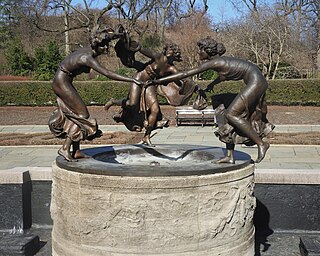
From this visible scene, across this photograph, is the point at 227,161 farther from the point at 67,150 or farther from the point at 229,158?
the point at 67,150

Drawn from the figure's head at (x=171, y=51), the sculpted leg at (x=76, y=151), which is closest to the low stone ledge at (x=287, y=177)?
the figure's head at (x=171, y=51)

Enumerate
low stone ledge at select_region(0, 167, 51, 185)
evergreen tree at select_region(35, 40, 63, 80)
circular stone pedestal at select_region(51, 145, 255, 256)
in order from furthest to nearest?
1. evergreen tree at select_region(35, 40, 63, 80)
2. low stone ledge at select_region(0, 167, 51, 185)
3. circular stone pedestal at select_region(51, 145, 255, 256)

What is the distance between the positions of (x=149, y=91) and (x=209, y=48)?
1479 millimetres

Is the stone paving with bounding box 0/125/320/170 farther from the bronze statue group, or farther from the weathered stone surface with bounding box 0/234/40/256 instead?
the weathered stone surface with bounding box 0/234/40/256

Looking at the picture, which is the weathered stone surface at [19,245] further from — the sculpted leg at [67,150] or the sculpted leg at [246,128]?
the sculpted leg at [246,128]

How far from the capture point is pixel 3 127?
1783 centimetres

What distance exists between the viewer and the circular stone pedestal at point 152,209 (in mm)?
4266

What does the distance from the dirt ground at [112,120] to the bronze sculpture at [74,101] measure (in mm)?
7603

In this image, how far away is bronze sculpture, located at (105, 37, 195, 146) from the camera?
580cm

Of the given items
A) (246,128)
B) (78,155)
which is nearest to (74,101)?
(78,155)

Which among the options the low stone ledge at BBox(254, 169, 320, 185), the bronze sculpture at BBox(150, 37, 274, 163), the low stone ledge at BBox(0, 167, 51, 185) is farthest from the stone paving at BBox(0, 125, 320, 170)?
the bronze sculpture at BBox(150, 37, 274, 163)

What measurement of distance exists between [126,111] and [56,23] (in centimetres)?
3651

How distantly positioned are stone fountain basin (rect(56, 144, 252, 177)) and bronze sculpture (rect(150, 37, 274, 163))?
0.27 metres

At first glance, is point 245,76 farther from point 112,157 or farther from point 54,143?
point 54,143
